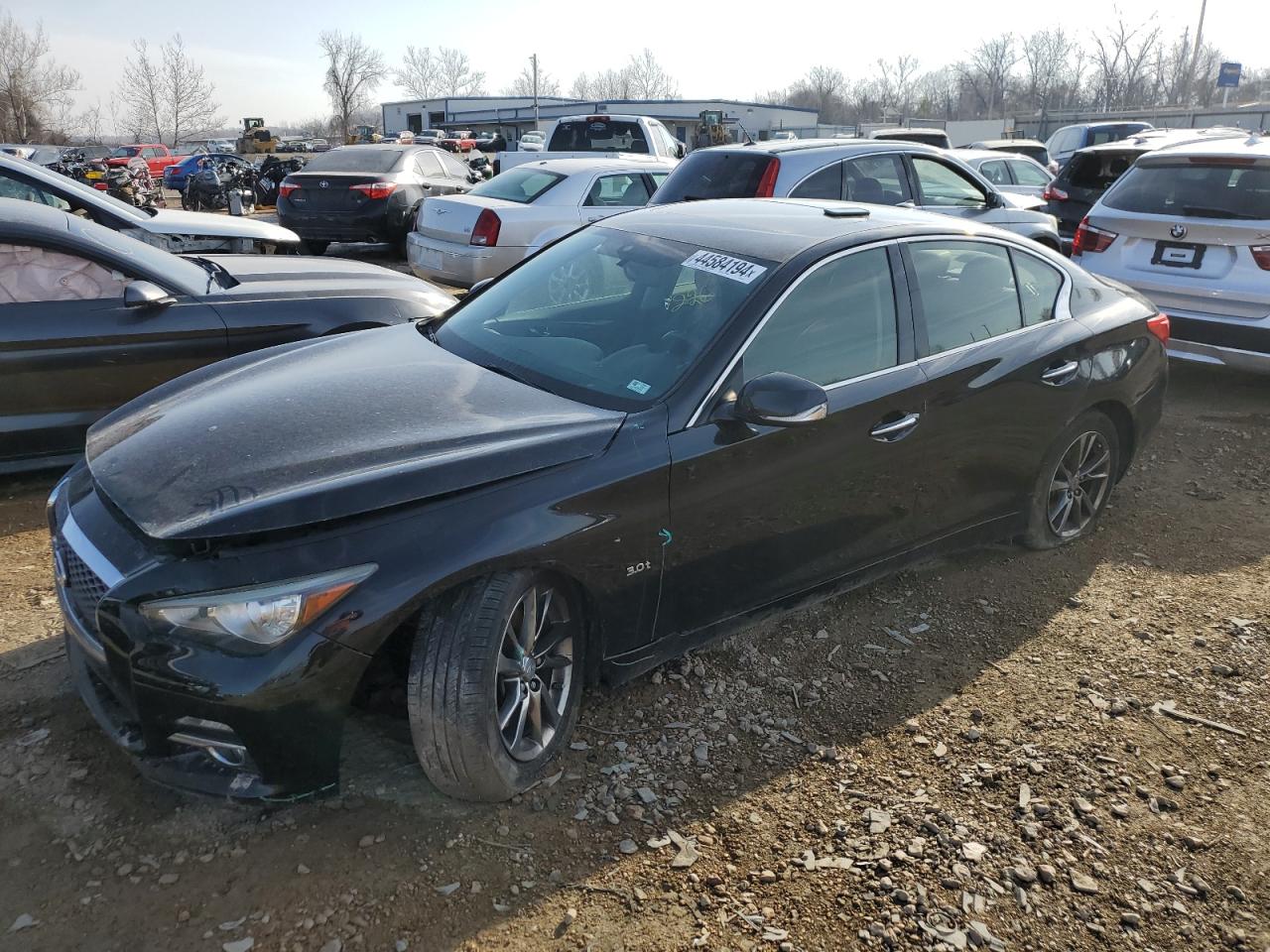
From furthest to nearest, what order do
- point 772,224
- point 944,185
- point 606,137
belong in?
point 606,137
point 944,185
point 772,224

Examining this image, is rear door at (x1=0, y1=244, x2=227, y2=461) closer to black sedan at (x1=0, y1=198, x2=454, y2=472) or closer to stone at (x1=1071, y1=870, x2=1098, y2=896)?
black sedan at (x1=0, y1=198, x2=454, y2=472)

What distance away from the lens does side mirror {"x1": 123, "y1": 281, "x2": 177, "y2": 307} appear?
16.0 feet

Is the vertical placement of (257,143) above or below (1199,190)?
above

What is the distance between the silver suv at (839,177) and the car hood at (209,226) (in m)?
3.58

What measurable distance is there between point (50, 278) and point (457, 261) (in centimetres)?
478

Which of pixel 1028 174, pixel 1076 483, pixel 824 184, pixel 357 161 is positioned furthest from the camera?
pixel 1028 174

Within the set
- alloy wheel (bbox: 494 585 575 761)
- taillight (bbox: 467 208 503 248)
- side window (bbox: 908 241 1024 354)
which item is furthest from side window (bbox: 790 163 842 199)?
alloy wheel (bbox: 494 585 575 761)

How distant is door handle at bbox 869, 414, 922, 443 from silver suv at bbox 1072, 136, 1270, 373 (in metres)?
4.10

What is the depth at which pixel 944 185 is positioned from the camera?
8.38 m

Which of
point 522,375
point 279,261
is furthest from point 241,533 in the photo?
point 279,261

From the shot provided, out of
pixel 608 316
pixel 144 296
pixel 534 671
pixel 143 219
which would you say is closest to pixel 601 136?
pixel 143 219

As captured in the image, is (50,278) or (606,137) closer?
(50,278)

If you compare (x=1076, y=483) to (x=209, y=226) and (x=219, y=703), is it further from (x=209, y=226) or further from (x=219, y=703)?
(x=209, y=226)

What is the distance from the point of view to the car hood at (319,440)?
8.30ft
